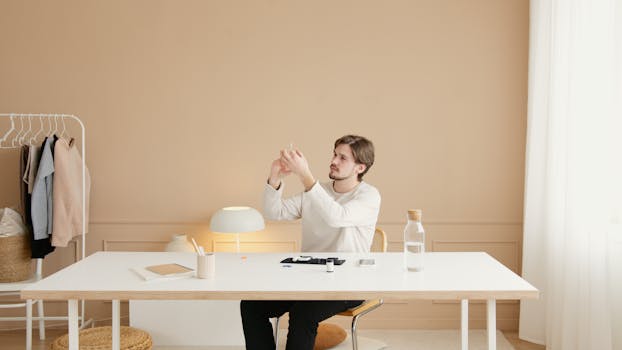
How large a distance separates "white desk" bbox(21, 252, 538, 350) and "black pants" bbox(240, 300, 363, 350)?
0.20 m

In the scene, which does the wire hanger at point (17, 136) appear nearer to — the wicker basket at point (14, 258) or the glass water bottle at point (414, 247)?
the wicker basket at point (14, 258)

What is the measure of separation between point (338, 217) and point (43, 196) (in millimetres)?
2068

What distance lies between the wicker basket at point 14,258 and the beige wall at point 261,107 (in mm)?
521

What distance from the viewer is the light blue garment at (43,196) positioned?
372 cm

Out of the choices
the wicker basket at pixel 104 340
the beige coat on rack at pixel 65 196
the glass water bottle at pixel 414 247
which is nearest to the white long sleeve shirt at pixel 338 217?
the glass water bottle at pixel 414 247

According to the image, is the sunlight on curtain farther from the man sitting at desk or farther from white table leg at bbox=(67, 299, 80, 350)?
white table leg at bbox=(67, 299, 80, 350)

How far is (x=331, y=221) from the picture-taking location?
8.98 ft

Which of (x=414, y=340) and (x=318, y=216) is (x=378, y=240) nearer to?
(x=318, y=216)

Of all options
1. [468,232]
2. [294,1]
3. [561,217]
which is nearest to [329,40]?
[294,1]

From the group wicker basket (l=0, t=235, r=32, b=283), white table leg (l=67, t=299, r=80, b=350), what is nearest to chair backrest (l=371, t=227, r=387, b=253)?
white table leg (l=67, t=299, r=80, b=350)

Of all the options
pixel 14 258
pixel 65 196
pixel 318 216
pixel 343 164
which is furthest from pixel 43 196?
pixel 343 164

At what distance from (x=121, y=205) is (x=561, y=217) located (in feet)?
9.60

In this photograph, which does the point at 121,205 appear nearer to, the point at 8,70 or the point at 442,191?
the point at 8,70

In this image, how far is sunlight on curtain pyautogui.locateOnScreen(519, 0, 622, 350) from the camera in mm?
3133
